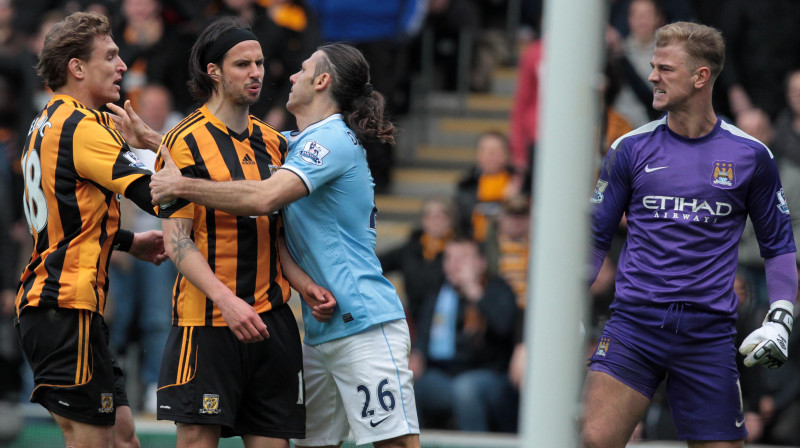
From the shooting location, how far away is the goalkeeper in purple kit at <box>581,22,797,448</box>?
509 centimetres

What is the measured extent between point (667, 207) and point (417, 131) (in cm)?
660

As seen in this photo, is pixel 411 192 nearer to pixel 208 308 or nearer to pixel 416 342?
pixel 416 342

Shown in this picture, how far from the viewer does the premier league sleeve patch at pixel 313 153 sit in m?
4.83

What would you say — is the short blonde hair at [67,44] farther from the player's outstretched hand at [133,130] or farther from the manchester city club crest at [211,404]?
the manchester city club crest at [211,404]

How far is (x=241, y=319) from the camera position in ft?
15.2

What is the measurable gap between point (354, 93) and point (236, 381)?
1.38 metres

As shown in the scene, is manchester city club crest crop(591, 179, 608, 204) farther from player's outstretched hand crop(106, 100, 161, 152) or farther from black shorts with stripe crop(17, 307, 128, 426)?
black shorts with stripe crop(17, 307, 128, 426)

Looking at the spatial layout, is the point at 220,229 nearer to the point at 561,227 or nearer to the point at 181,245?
the point at 181,245

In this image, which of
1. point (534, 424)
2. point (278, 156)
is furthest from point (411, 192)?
point (534, 424)

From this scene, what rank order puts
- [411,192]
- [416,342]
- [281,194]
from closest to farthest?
[281,194], [416,342], [411,192]

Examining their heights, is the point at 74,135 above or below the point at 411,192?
above

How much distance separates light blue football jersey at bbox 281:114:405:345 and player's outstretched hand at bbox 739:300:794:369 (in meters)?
1.52

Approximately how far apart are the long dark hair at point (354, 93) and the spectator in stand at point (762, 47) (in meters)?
4.86

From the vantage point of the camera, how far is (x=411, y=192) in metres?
11.1
